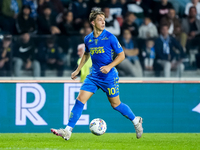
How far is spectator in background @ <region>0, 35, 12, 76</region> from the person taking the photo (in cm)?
857

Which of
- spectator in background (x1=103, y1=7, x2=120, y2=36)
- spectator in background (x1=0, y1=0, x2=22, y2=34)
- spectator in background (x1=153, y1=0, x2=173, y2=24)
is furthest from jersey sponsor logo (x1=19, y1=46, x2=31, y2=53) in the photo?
spectator in background (x1=153, y1=0, x2=173, y2=24)

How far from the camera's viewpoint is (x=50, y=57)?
29.1ft

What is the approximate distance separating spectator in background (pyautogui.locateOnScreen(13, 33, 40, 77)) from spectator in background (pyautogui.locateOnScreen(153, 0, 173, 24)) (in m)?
3.87

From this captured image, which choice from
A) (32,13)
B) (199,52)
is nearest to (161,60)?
(199,52)

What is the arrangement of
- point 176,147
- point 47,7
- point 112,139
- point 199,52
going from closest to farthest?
point 176,147
point 112,139
point 199,52
point 47,7

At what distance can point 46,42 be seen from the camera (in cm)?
891

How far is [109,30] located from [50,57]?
216 centimetres

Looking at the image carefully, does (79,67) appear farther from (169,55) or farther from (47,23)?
(47,23)

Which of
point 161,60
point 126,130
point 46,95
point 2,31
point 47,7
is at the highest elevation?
point 47,7

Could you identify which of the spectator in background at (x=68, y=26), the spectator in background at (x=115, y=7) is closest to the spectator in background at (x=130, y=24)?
the spectator in background at (x=115, y=7)

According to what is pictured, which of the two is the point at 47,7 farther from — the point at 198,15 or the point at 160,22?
the point at 198,15

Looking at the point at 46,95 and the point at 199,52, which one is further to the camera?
the point at 199,52

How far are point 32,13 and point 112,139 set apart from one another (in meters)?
4.90

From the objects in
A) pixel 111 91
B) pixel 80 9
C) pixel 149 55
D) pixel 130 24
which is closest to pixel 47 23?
pixel 80 9
